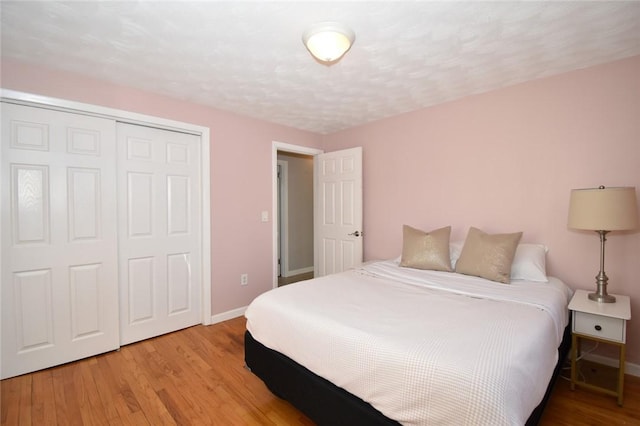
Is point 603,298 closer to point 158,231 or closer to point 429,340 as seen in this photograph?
point 429,340

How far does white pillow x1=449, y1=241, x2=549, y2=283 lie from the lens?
7.49ft

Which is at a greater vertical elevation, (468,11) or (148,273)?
(468,11)

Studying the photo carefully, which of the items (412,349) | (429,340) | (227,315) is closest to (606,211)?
(429,340)

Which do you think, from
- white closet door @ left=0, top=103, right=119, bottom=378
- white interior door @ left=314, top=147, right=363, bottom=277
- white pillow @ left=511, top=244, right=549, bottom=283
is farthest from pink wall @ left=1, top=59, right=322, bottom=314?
white pillow @ left=511, top=244, right=549, bottom=283

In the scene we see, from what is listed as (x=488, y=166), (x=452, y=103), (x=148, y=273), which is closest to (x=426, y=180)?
(x=488, y=166)

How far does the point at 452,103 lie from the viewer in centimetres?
299

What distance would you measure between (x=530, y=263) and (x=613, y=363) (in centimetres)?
94

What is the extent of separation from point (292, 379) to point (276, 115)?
2.70 metres

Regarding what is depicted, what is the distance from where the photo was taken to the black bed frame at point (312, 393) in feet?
4.41

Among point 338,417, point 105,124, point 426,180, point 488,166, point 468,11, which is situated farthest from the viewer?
point 426,180

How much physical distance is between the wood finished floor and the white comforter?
0.43 m

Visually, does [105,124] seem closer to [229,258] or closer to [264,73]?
[264,73]

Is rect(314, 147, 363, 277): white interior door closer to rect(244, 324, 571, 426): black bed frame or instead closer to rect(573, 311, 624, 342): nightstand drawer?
rect(244, 324, 571, 426): black bed frame

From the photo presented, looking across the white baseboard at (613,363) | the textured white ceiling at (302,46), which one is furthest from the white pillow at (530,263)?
the textured white ceiling at (302,46)
